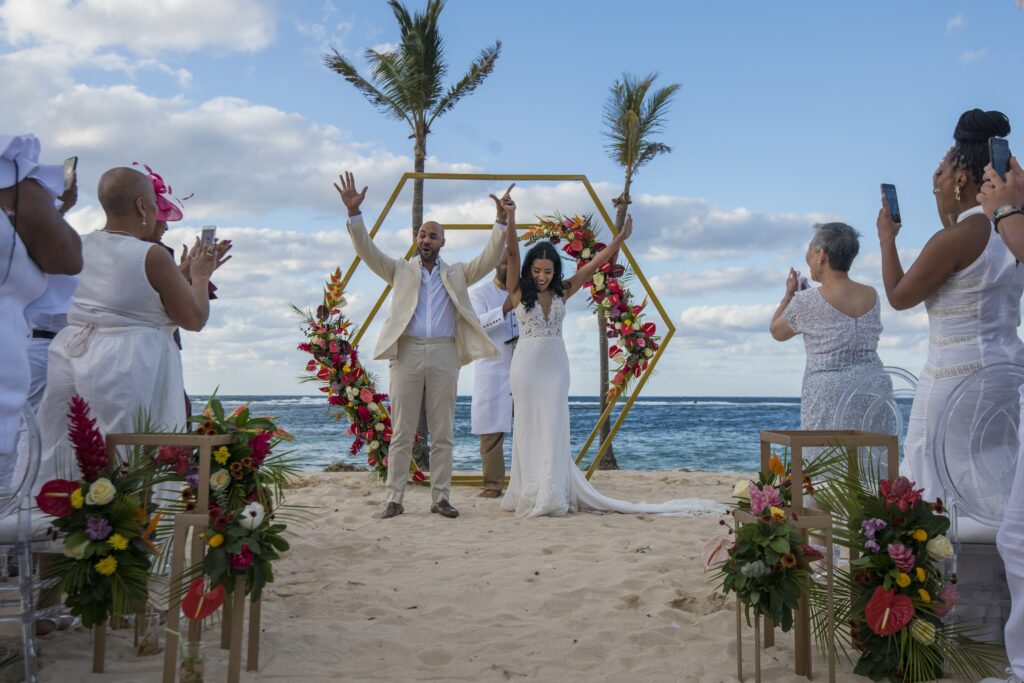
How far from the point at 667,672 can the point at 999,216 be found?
2.06 meters

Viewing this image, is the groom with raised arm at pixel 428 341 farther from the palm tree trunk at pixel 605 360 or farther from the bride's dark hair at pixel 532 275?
the palm tree trunk at pixel 605 360

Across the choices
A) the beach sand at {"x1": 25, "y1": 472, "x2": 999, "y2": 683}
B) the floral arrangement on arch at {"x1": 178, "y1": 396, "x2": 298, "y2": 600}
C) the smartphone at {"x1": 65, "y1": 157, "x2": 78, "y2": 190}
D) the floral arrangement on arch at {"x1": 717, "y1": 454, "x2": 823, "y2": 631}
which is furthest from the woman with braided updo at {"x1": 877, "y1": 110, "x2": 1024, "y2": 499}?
the smartphone at {"x1": 65, "y1": 157, "x2": 78, "y2": 190}

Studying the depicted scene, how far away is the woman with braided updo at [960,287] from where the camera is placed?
3633 millimetres

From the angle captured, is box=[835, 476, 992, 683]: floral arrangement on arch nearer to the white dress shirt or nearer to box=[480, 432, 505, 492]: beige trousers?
the white dress shirt

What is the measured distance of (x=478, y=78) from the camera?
1650 centimetres

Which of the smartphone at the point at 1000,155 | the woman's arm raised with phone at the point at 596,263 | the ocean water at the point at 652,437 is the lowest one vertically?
the ocean water at the point at 652,437

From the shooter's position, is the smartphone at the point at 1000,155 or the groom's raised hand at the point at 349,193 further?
the groom's raised hand at the point at 349,193

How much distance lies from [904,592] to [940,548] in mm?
212

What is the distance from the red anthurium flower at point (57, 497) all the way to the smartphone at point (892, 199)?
3512 millimetres

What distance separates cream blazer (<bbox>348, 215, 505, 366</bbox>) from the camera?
715 centimetres

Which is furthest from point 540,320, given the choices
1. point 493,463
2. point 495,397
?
point 493,463

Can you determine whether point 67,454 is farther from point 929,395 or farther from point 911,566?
point 929,395

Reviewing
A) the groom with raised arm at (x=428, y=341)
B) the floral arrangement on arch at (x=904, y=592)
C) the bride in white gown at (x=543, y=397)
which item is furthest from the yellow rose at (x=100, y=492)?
the bride in white gown at (x=543, y=397)

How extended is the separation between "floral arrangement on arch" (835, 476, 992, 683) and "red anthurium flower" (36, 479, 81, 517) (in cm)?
289
